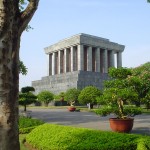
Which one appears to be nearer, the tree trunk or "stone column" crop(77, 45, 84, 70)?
the tree trunk

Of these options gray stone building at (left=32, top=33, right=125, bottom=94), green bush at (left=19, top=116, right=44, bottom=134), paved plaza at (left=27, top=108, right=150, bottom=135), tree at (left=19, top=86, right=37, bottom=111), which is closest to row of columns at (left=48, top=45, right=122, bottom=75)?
gray stone building at (left=32, top=33, right=125, bottom=94)

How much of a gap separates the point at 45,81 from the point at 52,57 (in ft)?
65.6

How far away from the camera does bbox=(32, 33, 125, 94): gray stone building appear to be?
322 feet

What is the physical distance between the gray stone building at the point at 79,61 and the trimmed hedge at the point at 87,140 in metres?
80.4

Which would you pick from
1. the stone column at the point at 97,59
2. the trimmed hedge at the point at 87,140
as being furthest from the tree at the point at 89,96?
the stone column at the point at 97,59

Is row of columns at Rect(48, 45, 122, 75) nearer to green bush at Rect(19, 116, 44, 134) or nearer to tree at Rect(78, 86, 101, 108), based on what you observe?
tree at Rect(78, 86, 101, 108)

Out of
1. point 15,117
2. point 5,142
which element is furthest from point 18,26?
point 5,142

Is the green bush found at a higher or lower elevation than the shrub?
lower

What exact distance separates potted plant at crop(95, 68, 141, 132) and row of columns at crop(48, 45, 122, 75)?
91467mm

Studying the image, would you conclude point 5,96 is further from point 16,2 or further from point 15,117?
point 16,2

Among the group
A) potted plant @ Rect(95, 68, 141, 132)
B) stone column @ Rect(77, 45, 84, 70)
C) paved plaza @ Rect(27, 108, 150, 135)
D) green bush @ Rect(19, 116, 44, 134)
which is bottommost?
paved plaza @ Rect(27, 108, 150, 135)

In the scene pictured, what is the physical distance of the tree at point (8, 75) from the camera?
21.1 ft

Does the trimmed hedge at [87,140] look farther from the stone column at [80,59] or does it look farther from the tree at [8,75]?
the stone column at [80,59]

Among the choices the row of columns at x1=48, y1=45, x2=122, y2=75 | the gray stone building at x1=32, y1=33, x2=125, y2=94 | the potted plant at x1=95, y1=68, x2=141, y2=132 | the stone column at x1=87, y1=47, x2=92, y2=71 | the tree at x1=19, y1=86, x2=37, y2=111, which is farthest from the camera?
the stone column at x1=87, y1=47, x2=92, y2=71
